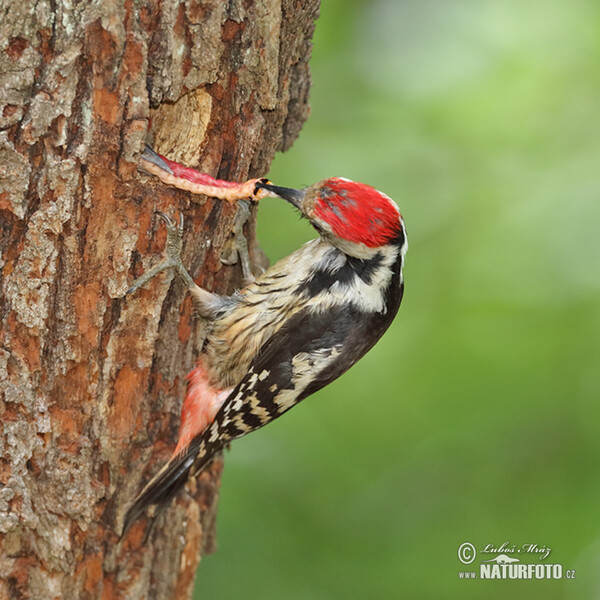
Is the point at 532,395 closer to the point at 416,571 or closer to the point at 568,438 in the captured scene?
the point at 568,438

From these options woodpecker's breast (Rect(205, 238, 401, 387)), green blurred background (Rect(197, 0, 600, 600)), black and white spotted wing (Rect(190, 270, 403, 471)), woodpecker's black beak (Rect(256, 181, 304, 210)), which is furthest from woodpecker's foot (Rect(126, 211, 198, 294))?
green blurred background (Rect(197, 0, 600, 600))

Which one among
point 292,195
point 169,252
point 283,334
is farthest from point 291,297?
point 169,252

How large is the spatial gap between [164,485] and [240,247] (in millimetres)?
831

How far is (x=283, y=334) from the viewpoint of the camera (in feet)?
7.96

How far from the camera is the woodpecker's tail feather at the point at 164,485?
7.17ft

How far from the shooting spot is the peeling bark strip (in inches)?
66.1

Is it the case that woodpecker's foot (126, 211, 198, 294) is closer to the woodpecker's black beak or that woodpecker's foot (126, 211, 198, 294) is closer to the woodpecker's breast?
the woodpecker's black beak

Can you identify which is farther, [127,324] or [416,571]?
[416,571]

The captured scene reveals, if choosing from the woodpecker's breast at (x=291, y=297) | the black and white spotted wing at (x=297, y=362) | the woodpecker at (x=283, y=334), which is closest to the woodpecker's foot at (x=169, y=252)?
A: the woodpecker at (x=283, y=334)

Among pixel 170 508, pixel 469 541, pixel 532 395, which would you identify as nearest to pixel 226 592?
pixel 170 508

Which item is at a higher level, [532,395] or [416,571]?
[532,395]

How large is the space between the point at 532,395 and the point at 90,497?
1813mm

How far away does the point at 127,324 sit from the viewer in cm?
200

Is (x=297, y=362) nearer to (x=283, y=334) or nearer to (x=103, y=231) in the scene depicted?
(x=283, y=334)
